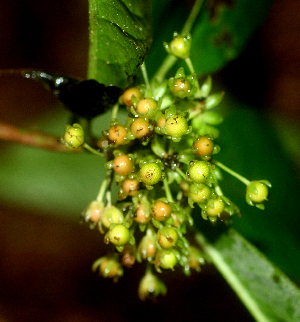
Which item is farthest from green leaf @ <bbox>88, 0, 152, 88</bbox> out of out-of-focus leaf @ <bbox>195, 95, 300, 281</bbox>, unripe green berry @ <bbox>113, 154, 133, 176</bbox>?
out-of-focus leaf @ <bbox>195, 95, 300, 281</bbox>

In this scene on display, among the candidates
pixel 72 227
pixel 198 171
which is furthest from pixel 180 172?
pixel 72 227

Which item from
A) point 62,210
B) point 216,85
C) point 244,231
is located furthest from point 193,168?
point 216,85

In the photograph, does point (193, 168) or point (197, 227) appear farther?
point (197, 227)

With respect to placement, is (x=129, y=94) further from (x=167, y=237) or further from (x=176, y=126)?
(x=167, y=237)

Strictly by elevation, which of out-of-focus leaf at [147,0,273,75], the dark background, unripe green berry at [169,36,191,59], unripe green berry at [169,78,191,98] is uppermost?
out-of-focus leaf at [147,0,273,75]

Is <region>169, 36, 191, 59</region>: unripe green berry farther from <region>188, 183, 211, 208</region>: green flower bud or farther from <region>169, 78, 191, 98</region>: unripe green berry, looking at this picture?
<region>188, 183, 211, 208</region>: green flower bud

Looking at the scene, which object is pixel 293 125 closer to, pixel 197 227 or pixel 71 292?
pixel 197 227
